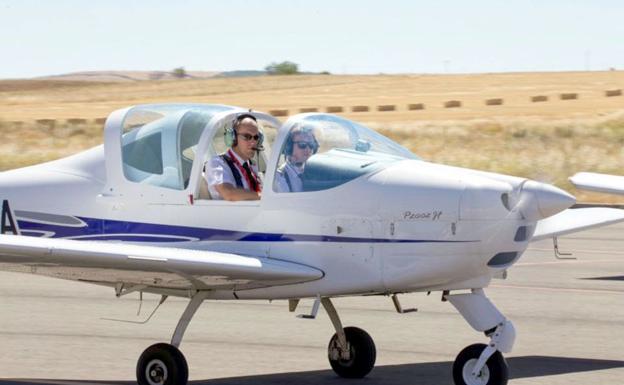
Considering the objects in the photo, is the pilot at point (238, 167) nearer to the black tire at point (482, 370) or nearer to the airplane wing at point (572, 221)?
the black tire at point (482, 370)

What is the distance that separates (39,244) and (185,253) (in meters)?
0.92

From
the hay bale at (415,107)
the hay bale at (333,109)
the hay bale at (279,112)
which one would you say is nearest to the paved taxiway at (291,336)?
the hay bale at (279,112)

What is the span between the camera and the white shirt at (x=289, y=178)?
8.77 metres

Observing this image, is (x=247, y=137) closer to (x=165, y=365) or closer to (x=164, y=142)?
(x=164, y=142)

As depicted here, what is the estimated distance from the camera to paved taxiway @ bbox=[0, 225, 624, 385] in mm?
9750

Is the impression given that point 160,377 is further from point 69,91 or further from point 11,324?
point 69,91

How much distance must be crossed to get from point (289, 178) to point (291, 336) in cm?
286

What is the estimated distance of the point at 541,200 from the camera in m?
8.00

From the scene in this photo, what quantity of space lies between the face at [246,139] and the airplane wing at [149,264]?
0.86 meters

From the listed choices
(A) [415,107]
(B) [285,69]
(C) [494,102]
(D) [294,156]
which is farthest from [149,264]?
(B) [285,69]

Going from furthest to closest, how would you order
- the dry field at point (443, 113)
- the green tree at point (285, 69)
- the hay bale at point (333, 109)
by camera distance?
the green tree at point (285, 69), the hay bale at point (333, 109), the dry field at point (443, 113)

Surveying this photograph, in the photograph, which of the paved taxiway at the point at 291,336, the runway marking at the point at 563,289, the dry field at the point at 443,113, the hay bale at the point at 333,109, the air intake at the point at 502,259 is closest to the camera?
the air intake at the point at 502,259

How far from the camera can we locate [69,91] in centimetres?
8738

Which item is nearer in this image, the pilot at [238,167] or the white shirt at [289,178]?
the white shirt at [289,178]
